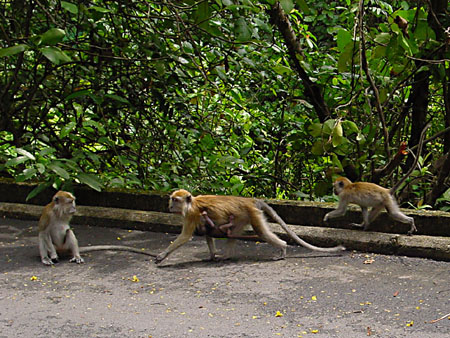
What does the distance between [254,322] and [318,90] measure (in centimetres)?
399

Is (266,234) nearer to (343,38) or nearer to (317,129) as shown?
(317,129)

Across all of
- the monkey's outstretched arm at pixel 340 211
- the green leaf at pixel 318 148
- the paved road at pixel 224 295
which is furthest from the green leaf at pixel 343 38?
the paved road at pixel 224 295

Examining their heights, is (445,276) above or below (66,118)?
below

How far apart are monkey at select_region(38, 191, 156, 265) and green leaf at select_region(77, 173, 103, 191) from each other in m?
0.53

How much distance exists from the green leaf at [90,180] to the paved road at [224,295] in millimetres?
824

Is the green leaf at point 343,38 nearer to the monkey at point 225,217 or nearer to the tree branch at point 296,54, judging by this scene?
the tree branch at point 296,54

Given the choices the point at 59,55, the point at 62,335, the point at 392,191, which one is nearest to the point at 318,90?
the point at 392,191

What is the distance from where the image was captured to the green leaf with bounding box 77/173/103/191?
662cm

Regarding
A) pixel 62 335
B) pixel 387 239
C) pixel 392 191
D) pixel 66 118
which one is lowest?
pixel 62 335

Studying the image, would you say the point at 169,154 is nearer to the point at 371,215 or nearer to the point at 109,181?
the point at 109,181

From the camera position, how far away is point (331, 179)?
24.0ft

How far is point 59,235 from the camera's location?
236 inches

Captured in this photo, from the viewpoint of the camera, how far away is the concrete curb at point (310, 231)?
5.62 meters

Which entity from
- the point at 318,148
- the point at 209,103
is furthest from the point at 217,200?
the point at 209,103
